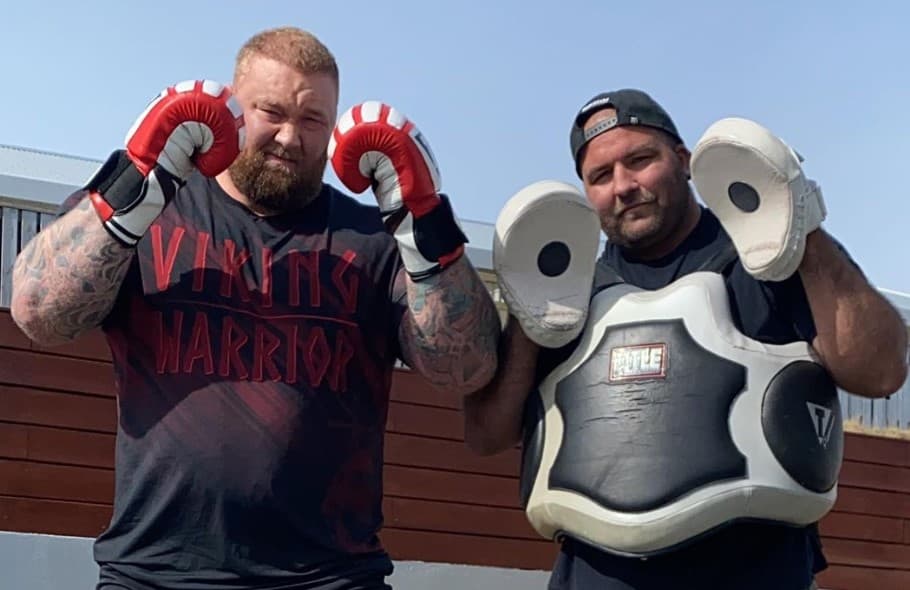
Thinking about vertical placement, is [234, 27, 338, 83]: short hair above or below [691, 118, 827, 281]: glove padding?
above

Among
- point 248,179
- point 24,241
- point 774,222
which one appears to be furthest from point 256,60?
point 24,241

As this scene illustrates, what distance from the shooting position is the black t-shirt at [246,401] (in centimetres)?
209

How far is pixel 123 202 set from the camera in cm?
201

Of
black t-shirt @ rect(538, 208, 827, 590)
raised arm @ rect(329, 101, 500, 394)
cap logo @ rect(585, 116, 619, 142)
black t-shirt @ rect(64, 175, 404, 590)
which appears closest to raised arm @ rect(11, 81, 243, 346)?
black t-shirt @ rect(64, 175, 404, 590)

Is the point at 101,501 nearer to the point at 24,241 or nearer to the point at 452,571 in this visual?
the point at 24,241

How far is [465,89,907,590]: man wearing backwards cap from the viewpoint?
2053 millimetres

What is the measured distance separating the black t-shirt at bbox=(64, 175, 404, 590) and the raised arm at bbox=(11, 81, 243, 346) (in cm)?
11

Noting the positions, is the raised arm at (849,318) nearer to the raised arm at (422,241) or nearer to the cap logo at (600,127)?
the cap logo at (600,127)

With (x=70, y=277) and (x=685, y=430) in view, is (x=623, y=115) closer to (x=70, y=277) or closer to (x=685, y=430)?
(x=685, y=430)

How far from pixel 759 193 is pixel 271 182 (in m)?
0.86

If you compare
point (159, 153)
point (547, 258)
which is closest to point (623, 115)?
point (547, 258)

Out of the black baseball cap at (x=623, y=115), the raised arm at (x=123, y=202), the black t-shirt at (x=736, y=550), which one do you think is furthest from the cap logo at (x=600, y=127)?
the raised arm at (x=123, y=202)

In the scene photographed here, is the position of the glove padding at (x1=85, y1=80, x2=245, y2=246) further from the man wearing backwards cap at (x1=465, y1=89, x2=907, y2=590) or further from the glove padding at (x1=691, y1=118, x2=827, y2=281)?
the glove padding at (x1=691, y1=118, x2=827, y2=281)

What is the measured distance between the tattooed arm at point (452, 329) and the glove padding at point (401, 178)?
0.13 feet
